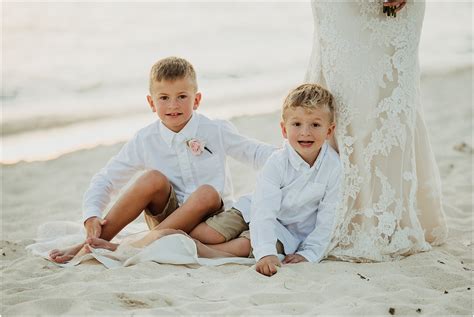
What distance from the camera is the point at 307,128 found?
12.5ft

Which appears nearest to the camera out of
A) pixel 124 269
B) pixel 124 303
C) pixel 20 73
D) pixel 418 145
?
pixel 124 303

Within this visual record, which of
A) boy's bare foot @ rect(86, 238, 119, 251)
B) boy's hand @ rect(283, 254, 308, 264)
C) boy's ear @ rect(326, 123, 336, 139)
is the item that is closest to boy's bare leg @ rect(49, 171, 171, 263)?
boy's bare foot @ rect(86, 238, 119, 251)

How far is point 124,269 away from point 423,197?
1849mm

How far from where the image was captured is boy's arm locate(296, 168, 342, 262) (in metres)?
3.86

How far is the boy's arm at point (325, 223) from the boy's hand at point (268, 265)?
0.23 m

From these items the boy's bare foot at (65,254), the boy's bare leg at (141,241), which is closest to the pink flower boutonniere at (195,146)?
the boy's bare leg at (141,241)

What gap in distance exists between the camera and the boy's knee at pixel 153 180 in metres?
4.00

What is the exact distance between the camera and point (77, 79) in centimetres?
1018

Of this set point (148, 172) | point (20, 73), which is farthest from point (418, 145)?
point (20, 73)

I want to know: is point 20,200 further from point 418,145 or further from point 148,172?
point 418,145

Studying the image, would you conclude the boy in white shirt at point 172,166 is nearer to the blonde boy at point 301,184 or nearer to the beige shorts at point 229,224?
the beige shorts at point 229,224

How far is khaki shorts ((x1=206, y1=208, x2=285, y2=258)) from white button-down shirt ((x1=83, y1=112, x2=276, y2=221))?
24cm

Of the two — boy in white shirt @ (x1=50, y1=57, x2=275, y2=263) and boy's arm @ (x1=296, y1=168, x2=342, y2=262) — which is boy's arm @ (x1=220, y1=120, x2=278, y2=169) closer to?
boy in white shirt @ (x1=50, y1=57, x2=275, y2=263)

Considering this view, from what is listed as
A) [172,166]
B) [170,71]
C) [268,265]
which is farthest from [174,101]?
[268,265]
